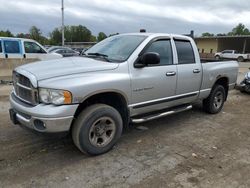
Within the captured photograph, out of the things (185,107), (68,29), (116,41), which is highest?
(68,29)

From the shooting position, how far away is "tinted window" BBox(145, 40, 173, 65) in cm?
468

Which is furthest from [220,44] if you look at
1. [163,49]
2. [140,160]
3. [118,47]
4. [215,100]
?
[140,160]

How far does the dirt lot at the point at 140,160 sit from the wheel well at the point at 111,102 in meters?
0.52

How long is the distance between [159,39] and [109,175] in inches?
104

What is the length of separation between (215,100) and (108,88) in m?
3.68

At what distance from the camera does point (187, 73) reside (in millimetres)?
5137

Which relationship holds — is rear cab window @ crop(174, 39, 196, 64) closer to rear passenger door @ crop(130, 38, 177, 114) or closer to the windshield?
rear passenger door @ crop(130, 38, 177, 114)

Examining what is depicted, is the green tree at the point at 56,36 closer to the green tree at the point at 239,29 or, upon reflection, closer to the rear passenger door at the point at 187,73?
the green tree at the point at 239,29

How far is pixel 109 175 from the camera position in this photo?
3449mm

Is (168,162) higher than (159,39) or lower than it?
lower

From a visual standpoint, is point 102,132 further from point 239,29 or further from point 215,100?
point 239,29

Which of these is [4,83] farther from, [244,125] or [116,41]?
[244,125]

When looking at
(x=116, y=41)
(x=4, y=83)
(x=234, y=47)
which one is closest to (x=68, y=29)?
(x=234, y=47)

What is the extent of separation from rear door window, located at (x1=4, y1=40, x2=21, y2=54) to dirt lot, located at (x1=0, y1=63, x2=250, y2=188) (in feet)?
25.7
